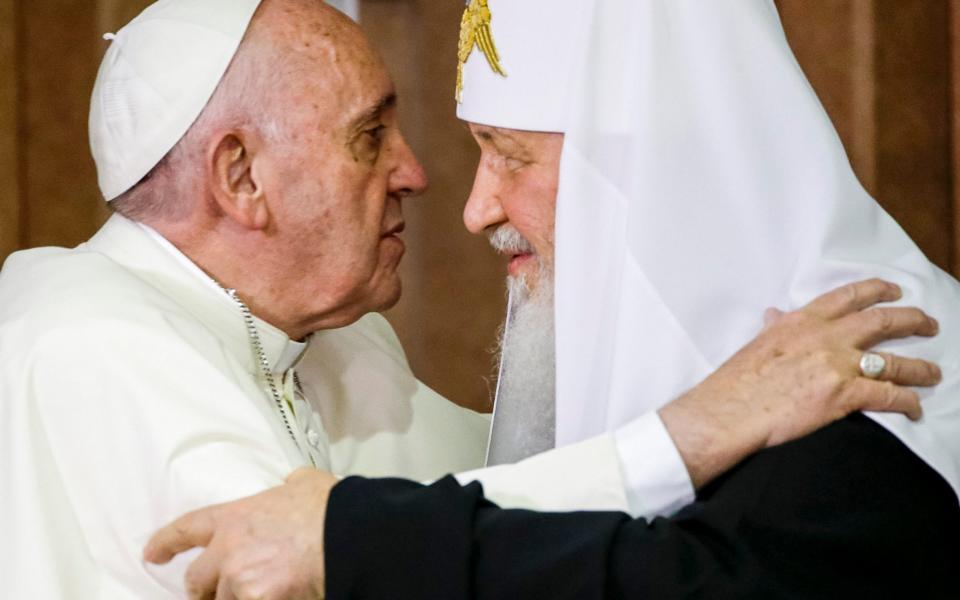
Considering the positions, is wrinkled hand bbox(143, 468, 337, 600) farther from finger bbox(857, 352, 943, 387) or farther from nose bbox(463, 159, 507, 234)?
finger bbox(857, 352, 943, 387)

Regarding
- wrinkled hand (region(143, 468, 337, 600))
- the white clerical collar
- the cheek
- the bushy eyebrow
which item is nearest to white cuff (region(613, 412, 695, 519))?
wrinkled hand (region(143, 468, 337, 600))

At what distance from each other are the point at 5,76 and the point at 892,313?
3.34m

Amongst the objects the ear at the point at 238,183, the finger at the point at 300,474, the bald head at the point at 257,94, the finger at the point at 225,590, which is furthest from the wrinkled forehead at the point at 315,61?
the finger at the point at 225,590

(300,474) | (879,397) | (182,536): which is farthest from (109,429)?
(879,397)

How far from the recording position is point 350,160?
128 inches

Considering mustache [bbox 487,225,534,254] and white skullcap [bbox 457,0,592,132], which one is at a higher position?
white skullcap [bbox 457,0,592,132]

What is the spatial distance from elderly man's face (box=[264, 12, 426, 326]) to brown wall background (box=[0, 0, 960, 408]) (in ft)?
4.44

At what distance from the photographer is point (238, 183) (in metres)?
3.17

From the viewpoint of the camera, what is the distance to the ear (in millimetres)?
3139

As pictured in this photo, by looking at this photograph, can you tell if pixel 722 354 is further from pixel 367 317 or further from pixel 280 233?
pixel 367 317

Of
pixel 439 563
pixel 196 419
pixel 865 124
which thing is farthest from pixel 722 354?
pixel 865 124

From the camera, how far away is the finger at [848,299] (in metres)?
2.45

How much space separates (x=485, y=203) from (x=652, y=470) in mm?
827

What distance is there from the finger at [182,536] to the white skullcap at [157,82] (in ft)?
3.18
